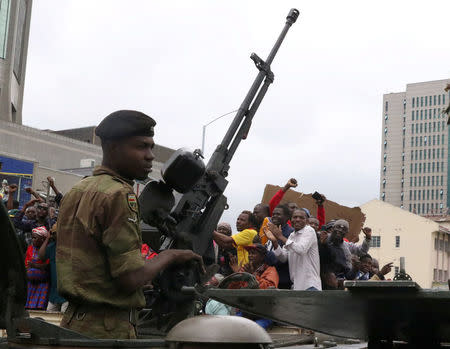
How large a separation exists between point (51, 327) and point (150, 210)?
199 centimetres

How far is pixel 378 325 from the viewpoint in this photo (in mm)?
3023

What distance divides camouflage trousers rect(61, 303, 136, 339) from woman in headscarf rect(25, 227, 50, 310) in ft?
21.5

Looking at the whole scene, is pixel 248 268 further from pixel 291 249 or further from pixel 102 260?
pixel 102 260

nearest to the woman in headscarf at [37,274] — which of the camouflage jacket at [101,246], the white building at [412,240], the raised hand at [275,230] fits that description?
the raised hand at [275,230]

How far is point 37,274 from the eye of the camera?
9148mm

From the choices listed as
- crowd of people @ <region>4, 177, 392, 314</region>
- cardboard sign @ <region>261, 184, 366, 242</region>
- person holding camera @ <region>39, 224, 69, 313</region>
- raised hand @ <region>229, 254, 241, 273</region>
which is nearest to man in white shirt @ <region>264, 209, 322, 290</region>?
crowd of people @ <region>4, 177, 392, 314</region>

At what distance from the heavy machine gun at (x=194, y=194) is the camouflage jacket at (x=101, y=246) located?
1561mm

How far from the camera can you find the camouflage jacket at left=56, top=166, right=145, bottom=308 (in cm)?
267

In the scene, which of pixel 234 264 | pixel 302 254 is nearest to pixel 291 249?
pixel 302 254

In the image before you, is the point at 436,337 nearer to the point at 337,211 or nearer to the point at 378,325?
the point at 378,325

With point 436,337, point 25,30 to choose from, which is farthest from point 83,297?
point 25,30

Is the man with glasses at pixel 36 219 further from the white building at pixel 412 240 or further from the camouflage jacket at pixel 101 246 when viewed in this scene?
the white building at pixel 412 240

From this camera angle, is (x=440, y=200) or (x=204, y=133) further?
(x=440, y=200)

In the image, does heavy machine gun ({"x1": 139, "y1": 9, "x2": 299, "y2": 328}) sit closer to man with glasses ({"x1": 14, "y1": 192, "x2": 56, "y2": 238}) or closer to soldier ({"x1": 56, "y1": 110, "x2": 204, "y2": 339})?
soldier ({"x1": 56, "y1": 110, "x2": 204, "y2": 339})
